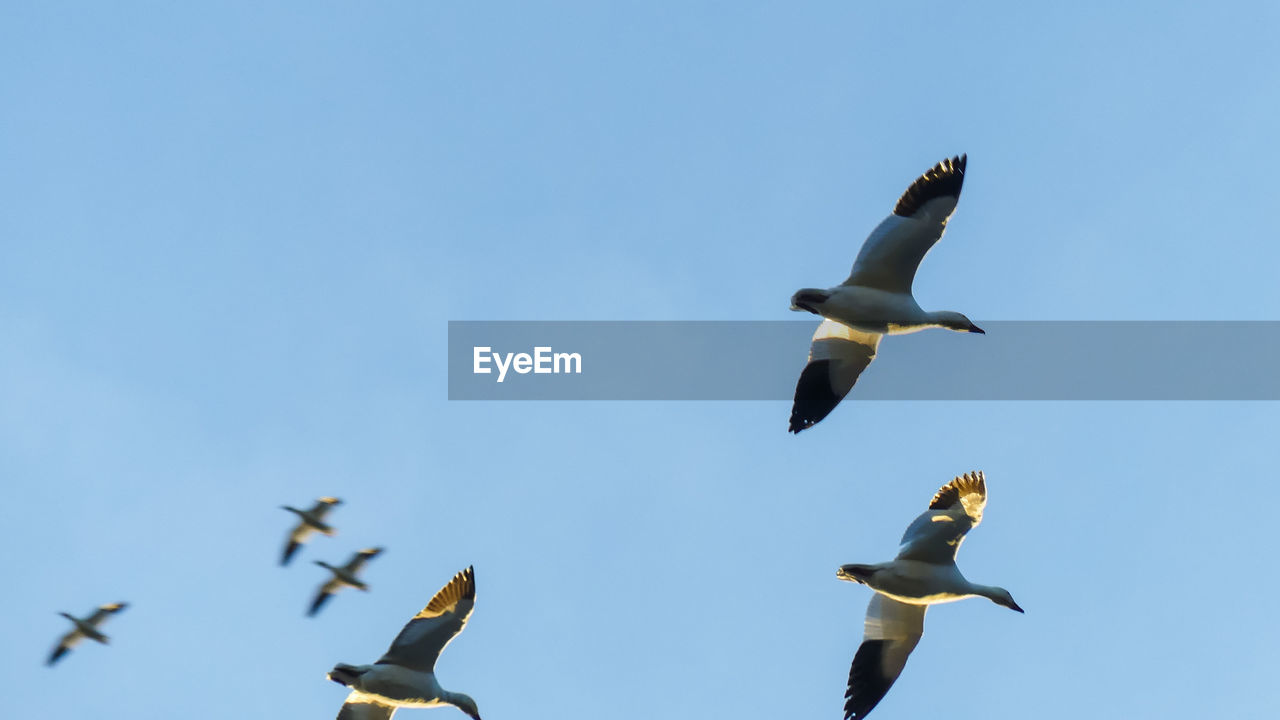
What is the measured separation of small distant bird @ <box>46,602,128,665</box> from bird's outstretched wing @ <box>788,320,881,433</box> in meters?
16.6

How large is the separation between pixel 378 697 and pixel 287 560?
35.4ft

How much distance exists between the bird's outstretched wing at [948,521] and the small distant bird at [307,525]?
48.8ft

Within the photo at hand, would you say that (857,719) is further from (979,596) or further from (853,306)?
(853,306)

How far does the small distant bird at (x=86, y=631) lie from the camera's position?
30859mm

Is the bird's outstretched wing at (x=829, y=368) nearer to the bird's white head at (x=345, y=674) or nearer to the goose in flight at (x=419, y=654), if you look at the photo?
the goose in flight at (x=419, y=654)

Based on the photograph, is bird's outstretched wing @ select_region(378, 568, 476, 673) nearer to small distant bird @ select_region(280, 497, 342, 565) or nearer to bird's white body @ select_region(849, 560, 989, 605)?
bird's white body @ select_region(849, 560, 989, 605)

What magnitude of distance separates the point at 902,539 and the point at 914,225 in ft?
16.7

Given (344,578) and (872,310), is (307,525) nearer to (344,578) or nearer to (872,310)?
(344,578)

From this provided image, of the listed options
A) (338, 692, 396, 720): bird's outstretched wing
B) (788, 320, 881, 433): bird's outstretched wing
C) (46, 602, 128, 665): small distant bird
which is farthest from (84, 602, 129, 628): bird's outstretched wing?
(788, 320, 881, 433): bird's outstretched wing

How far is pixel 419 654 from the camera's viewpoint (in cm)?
2270

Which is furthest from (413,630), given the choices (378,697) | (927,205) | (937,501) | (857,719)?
(927,205)

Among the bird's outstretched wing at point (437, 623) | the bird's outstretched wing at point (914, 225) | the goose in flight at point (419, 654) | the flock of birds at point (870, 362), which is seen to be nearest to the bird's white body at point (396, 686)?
the goose in flight at point (419, 654)

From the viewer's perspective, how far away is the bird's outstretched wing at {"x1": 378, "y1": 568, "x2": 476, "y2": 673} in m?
22.4

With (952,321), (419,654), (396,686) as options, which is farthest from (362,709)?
(952,321)
